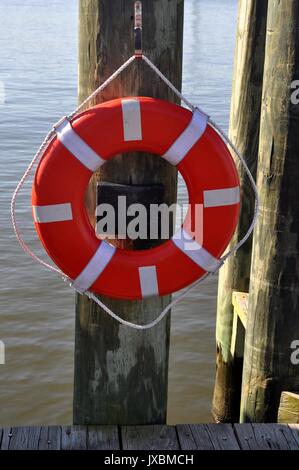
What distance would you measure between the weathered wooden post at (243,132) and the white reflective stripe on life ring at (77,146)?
1.56 meters

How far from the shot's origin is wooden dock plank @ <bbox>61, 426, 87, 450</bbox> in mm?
2568

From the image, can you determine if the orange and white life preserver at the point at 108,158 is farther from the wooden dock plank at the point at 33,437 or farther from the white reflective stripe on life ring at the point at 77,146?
the wooden dock plank at the point at 33,437

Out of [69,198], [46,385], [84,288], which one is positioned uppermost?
[69,198]

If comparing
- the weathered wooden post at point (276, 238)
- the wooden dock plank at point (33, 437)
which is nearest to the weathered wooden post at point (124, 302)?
the wooden dock plank at point (33, 437)

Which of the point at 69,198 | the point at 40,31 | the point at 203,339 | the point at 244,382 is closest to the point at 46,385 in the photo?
the point at 203,339

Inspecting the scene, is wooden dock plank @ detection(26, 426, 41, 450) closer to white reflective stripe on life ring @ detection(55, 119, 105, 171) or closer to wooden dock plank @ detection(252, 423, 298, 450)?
wooden dock plank @ detection(252, 423, 298, 450)

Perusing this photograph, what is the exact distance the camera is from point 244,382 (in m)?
3.26

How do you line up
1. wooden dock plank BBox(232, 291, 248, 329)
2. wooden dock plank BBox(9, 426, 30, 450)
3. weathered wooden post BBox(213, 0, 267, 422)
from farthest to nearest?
weathered wooden post BBox(213, 0, 267, 422) → wooden dock plank BBox(232, 291, 248, 329) → wooden dock plank BBox(9, 426, 30, 450)

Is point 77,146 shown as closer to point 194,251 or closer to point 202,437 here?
point 194,251

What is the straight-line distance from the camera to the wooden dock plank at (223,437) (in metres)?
2.60

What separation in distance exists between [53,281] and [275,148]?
339 cm

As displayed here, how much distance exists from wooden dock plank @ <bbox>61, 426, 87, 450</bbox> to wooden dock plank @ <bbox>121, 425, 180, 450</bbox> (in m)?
0.13

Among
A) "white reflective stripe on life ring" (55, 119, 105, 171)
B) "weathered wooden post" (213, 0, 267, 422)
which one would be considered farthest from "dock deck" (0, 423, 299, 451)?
"weathered wooden post" (213, 0, 267, 422)
